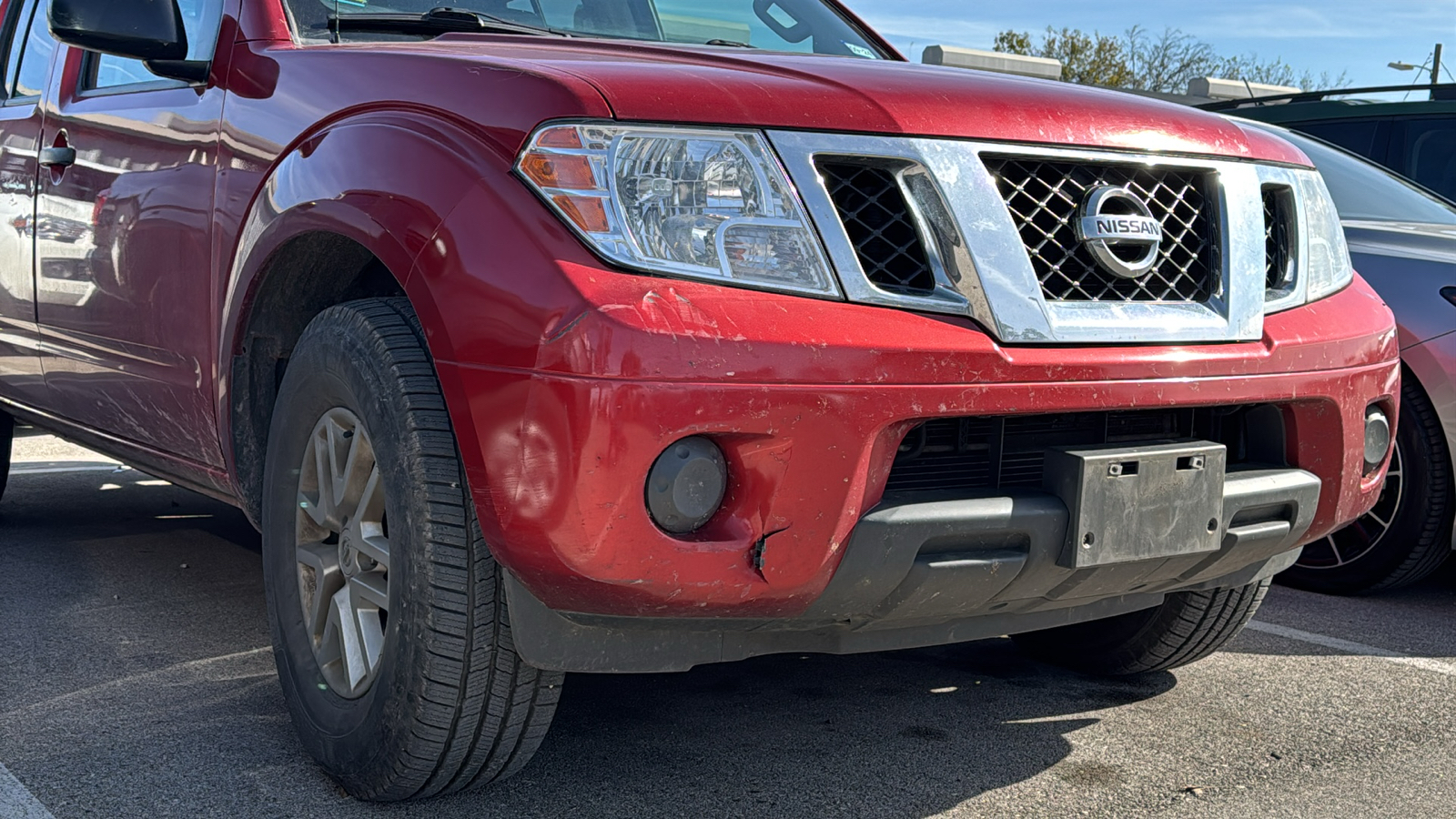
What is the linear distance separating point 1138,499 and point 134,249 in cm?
230

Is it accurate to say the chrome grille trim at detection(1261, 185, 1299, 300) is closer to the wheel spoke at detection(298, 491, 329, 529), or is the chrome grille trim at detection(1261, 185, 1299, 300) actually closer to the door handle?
the wheel spoke at detection(298, 491, 329, 529)

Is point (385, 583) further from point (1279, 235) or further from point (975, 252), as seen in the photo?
point (1279, 235)

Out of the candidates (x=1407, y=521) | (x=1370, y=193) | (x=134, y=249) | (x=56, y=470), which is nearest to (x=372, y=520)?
(x=134, y=249)

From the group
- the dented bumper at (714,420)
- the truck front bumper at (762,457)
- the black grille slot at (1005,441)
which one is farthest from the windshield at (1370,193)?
the dented bumper at (714,420)

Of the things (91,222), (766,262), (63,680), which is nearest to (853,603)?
(766,262)

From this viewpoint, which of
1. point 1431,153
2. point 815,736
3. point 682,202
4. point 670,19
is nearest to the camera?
point 682,202

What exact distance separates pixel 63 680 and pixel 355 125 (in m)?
1.53

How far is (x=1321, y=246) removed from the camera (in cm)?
284

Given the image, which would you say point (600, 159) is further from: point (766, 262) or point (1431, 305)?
point (1431, 305)

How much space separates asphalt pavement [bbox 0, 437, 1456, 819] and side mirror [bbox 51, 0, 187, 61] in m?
1.39

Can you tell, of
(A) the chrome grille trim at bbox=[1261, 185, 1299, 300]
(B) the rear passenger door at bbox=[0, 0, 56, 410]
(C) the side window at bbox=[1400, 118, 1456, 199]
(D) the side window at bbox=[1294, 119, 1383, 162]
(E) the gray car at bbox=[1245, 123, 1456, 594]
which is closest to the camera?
(A) the chrome grille trim at bbox=[1261, 185, 1299, 300]

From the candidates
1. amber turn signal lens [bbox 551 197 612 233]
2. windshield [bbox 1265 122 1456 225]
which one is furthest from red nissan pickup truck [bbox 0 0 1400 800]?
windshield [bbox 1265 122 1456 225]

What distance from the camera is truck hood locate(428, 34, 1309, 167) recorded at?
2.15m

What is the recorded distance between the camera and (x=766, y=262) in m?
2.09
